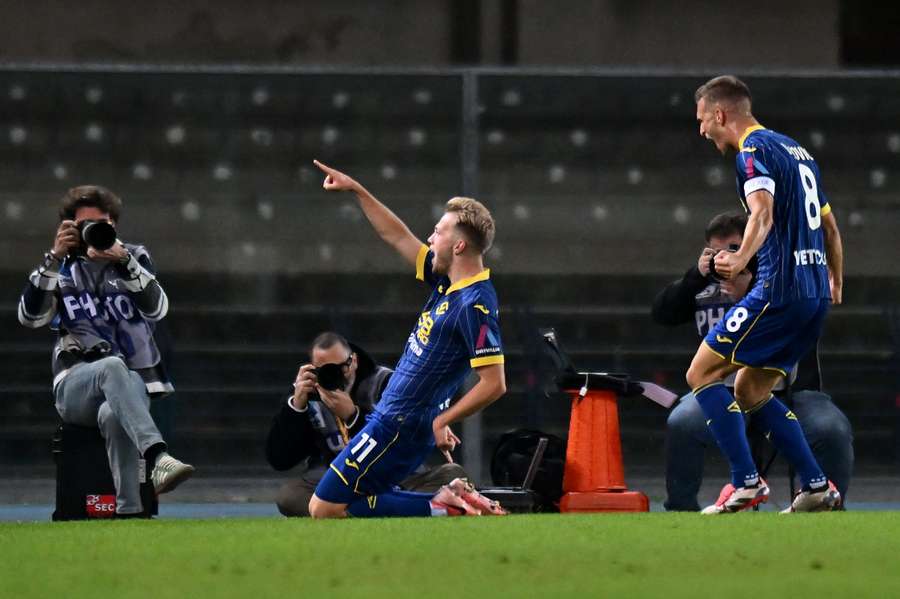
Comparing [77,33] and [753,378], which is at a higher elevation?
[77,33]

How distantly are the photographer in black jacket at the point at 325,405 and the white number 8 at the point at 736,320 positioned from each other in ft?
5.56

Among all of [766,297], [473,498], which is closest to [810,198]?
[766,297]

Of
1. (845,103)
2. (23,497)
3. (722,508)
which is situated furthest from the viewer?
(845,103)

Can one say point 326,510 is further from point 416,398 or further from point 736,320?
point 736,320

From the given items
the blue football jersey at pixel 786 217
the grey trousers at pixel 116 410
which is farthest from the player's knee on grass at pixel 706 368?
the grey trousers at pixel 116 410

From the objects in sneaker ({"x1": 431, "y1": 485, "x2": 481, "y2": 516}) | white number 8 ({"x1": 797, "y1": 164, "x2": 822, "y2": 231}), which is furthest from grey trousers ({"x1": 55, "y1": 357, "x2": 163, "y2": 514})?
white number 8 ({"x1": 797, "y1": 164, "x2": 822, "y2": 231})

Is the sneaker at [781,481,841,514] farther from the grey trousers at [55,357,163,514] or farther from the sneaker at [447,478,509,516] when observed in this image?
the grey trousers at [55,357,163,514]

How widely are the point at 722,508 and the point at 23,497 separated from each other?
504cm

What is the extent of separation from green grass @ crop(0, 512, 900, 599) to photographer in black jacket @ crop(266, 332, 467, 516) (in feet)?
3.91

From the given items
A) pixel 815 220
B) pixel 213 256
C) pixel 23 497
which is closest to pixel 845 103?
pixel 213 256

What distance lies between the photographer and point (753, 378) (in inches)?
258

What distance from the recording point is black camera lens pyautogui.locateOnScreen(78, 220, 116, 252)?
7273 mm

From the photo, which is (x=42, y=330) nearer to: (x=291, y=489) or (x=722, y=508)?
(x=291, y=489)

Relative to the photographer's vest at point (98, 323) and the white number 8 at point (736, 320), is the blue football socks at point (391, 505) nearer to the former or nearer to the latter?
the photographer's vest at point (98, 323)
